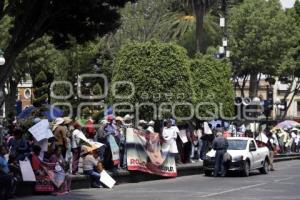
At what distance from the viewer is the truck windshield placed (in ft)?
88.7

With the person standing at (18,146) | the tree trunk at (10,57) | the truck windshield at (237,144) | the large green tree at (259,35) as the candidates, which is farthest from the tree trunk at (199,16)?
the tree trunk at (10,57)

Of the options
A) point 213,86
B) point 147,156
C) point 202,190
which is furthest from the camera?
point 213,86

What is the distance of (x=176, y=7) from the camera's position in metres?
61.7

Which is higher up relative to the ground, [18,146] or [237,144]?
[18,146]

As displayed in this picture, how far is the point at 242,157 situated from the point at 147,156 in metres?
4.09

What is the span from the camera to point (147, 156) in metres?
24.2

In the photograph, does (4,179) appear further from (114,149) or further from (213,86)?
(213,86)

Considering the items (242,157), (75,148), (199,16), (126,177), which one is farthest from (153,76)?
(199,16)

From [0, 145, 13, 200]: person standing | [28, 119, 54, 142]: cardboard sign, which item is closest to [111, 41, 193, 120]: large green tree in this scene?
[28, 119, 54, 142]: cardboard sign

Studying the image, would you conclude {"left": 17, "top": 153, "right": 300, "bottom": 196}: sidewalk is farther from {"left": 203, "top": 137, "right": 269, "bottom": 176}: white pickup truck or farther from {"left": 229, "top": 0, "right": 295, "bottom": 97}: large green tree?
{"left": 229, "top": 0, "right": 295, "bottom": 97}: large green tree

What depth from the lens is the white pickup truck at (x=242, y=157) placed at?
2623cm

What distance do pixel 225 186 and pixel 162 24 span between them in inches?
1192

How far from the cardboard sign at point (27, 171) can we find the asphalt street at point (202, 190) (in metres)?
0.49

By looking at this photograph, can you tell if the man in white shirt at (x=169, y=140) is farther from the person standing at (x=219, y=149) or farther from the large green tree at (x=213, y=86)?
the large green tree at (x=213, y=86)
